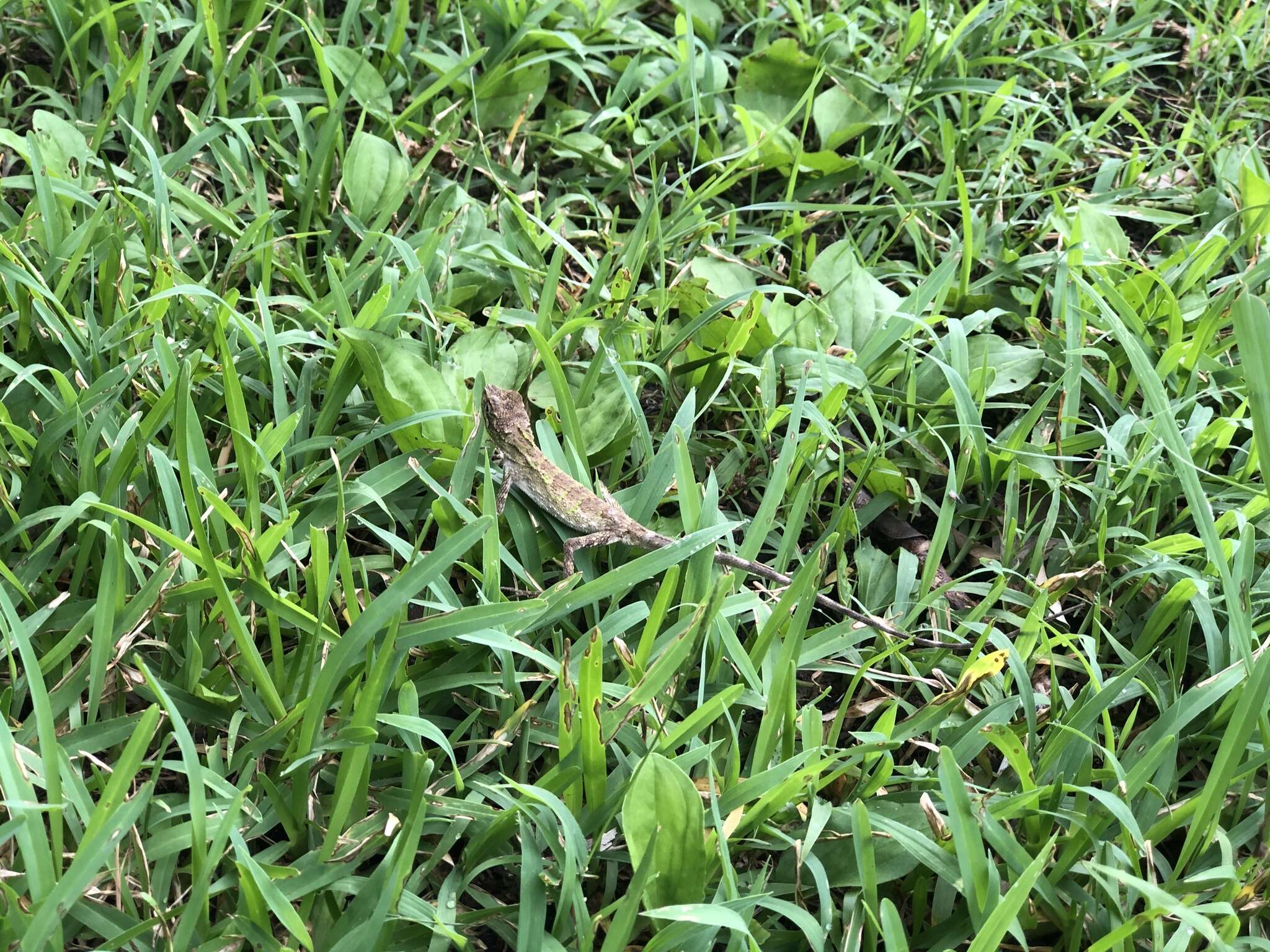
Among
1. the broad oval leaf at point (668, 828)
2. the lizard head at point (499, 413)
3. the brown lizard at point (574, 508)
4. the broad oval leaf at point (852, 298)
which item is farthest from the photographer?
the broad oval leaf at point (852, 298)

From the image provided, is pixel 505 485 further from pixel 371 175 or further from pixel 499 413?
pixel 371 175

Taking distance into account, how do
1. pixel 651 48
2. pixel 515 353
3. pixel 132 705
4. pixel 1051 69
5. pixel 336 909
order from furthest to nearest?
pixel 1051 69 → pixel 651 48 → pixel 515 353 → pixel 132 705 → pixel 336 909

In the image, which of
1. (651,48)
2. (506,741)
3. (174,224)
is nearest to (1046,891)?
(506,741)

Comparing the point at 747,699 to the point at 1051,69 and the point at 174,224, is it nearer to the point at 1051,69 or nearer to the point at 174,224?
the point at 174,224

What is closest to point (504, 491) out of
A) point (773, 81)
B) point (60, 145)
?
point (60, 145)

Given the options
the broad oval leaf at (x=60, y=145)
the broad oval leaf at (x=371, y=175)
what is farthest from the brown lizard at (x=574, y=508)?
the broad oval leaf at (x=60, y=145)

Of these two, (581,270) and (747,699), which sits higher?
(581,270)

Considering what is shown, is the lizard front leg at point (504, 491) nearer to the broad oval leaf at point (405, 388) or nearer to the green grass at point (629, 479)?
the green grass at point (629, 479)
